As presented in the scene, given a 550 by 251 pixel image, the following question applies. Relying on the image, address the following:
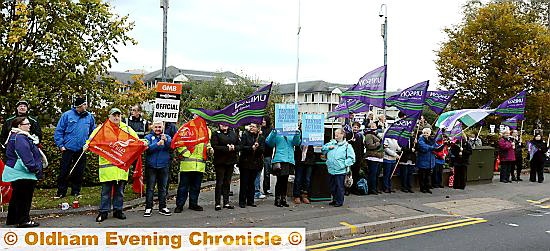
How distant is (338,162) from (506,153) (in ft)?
27.3

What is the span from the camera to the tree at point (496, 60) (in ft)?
81.0

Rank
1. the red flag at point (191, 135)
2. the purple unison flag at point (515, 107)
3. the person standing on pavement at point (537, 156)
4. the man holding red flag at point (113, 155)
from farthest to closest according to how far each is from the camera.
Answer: the person standing on pavement at point (537, 156) < the purple unison flag at point (515, 107) < the red flag at point (191, 135) < the man holding red flag at point (113, 155)

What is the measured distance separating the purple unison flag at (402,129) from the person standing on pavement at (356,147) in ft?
2.38

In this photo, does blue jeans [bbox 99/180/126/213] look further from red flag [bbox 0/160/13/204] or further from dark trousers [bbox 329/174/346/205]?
dark trousers [bbox 329/174/346/205]

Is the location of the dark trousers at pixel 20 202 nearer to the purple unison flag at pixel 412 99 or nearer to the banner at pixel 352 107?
the banner at pixel 352 107

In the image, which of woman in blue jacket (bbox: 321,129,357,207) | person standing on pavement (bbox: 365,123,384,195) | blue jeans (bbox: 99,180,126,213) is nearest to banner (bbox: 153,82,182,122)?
blue jeans (bbox: 99,180,126,213)

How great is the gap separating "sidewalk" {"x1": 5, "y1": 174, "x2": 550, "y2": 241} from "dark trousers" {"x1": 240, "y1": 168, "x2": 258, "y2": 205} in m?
0.25

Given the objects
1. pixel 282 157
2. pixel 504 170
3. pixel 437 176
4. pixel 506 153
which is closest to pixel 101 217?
pixel 282 157

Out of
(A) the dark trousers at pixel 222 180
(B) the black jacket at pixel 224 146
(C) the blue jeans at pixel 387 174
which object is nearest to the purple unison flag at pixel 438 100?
(C) the blue jeans at pixel 387 174

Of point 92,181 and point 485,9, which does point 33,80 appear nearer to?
point 92,181

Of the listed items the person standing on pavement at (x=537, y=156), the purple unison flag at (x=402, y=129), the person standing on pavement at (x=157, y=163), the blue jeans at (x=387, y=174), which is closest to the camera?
the person standing on pavement at (x=157, y=163)

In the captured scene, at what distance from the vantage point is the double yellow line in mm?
7459

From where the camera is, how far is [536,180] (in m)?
17.3
